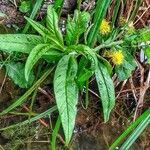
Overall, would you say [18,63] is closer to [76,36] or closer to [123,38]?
[76,36]

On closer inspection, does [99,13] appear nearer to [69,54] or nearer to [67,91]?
[69,54]

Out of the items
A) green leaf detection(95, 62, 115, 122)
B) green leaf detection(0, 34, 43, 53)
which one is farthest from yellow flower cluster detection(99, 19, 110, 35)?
green leaf detection(0, 34, 43, 53)

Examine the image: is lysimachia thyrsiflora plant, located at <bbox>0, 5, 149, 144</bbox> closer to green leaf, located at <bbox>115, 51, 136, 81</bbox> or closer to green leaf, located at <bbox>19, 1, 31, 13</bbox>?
green leaf, located at <bbox>115, 51, 136, 81</bbox>

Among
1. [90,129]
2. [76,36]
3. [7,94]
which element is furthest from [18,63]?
[90,129]

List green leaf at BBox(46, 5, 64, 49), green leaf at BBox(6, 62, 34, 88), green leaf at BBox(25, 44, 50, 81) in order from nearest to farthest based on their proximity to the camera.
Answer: green leaf at BBox(25, 44, 50, 81)
green leaf at BBox(46, 5, 64, 49)
green leaf at BBox(6, 62, 34, 88)

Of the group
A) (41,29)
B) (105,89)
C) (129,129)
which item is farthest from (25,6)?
(129,129)

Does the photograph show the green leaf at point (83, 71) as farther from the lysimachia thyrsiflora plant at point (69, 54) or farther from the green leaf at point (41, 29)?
the green leaf at point (41, 29)
